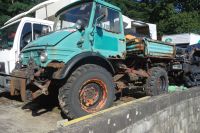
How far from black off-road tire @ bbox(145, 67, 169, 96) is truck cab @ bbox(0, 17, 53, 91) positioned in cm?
299

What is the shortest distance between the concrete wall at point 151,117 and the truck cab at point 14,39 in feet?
11.8

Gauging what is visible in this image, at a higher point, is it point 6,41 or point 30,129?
point 6,41

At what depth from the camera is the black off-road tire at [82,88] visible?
5.66 metres

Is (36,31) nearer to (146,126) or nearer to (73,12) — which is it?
(73,12)

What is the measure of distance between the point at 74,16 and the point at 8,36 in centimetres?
280

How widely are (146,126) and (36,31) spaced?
478 cm

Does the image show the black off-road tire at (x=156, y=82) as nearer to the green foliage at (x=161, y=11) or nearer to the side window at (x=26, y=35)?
the side window at (x=26, y=35)

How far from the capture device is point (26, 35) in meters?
8.87

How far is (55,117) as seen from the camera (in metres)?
6.25

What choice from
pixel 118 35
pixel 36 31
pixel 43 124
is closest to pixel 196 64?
pixel 118 35

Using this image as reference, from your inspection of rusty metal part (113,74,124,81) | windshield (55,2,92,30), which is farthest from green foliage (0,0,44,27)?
rusty metal part (113,74,124,81)

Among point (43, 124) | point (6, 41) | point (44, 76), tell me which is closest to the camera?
point (43, 124)

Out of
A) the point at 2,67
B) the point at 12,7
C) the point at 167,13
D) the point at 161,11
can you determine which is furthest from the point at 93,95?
the point at 161,11

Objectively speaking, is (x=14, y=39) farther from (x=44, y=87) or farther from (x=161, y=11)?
(x=161, y=11)
